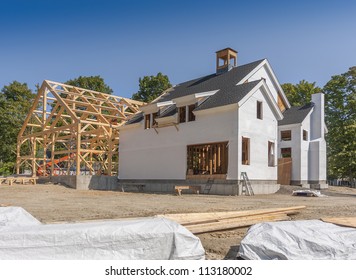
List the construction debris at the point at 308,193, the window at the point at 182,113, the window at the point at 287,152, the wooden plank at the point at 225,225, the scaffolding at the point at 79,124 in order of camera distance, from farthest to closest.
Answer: the window at the point at 287,152
the scaffolding at the point at 79,124
the window at the point at 182,113
the construction debris at the point at 308,193
the wooden plank at the point at 225,225

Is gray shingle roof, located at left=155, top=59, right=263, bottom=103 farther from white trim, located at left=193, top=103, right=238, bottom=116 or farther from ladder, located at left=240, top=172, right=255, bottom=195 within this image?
ladder, located at left=240, top=172, right=255, bottom=195

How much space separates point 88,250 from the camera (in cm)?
437

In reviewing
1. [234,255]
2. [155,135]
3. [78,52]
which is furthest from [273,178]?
[234,255]

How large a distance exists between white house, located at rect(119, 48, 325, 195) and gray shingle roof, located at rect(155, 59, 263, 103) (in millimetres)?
110

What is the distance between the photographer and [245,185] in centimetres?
1917

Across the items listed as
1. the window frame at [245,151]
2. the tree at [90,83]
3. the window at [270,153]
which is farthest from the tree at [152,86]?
the window frame at [245,151]

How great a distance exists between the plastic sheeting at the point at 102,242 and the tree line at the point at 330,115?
29.5 meters

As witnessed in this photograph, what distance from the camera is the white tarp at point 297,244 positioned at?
4801mm

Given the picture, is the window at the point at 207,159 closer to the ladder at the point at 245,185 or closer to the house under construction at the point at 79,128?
the ladder at the point at 245,185

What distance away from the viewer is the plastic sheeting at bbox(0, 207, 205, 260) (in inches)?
164

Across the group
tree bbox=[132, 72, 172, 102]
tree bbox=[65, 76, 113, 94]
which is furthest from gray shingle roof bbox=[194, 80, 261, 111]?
tree bbox=[65, 76, 113, 94]

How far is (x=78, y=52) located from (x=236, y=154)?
10.3 m
